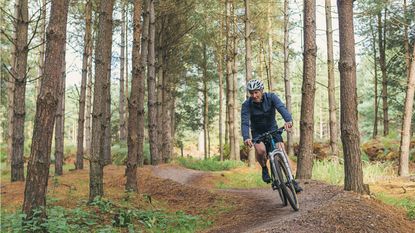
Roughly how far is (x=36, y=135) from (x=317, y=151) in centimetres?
2069

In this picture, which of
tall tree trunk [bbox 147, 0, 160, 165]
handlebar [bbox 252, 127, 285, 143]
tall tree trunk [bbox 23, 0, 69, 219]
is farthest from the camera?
tall tree trunk [bbox 147, 0, 160, 165]

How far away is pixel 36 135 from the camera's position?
647 centimetres

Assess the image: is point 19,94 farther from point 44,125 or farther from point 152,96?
point 152,96

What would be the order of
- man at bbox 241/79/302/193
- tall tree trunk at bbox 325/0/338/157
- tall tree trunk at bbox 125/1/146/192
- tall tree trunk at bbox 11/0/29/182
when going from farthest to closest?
tall tree trunk at bbox 325/0/338/157 < tall tree trunk at bbox 11/0/29/182 < tall tree trunk at bbox 125/1/146/192 < man at bbox 241/79/302/193

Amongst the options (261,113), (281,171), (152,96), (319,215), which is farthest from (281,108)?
(152,96)

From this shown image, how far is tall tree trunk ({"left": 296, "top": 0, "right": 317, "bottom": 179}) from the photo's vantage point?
34.4 ft

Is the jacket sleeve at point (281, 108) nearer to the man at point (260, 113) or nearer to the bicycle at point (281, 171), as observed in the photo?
the man at point (260, 113)

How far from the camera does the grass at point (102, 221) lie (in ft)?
21.2

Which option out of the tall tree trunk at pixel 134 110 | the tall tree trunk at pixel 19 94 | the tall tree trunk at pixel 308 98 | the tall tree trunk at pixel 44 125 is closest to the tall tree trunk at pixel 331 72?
the tall tree trunk at pixel 308 98

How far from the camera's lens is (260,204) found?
949 centimetres

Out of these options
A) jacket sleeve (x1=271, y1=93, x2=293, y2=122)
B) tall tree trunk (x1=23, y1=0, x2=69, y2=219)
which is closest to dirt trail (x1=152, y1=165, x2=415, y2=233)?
jacket sleeve (x1=271, y1=93, x2=293, y2=122)

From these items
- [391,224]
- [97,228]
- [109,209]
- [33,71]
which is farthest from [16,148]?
[33,71]

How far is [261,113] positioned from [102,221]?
3725 mm

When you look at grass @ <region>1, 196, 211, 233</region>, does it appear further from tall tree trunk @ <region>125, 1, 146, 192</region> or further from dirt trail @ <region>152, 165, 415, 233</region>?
tall tree trunk @ <region>125, 1, 146, 192</region>
